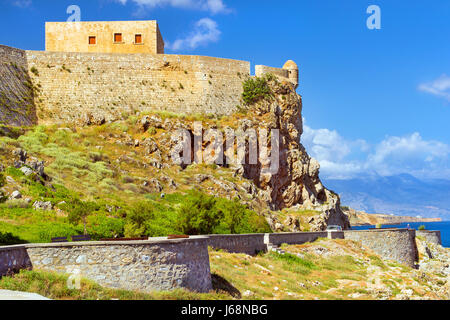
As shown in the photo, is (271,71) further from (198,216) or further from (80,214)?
(80,214)

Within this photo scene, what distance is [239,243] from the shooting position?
2281 cm

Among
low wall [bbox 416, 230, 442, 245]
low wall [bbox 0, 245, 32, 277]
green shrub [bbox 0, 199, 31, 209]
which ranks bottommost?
low wall [bbox 416, 230, 442, 245]

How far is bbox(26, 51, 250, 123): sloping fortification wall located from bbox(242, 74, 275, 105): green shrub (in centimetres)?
69

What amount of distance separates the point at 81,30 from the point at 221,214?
86.3 ft

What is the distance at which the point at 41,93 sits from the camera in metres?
40.9

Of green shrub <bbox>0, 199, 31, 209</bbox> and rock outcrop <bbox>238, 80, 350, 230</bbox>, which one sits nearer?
green shrub <bbox>0, 199, 31, 209</bbox>

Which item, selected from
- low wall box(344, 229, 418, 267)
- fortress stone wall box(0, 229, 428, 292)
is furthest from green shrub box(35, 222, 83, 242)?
low wall box(344, 229, 418, 267)

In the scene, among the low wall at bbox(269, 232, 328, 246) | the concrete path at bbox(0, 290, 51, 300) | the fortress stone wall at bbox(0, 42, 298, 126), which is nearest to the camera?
the concrete path at bbox(0, 290, 51, 300)

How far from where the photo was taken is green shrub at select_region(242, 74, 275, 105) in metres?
46.7

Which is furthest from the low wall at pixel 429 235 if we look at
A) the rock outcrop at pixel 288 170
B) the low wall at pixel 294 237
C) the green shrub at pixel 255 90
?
the green shrub at pixel 255 90

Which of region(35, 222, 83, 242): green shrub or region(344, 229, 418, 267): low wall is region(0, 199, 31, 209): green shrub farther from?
region(344, 229, 418, 267): low wall

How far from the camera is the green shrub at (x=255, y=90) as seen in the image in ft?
153
